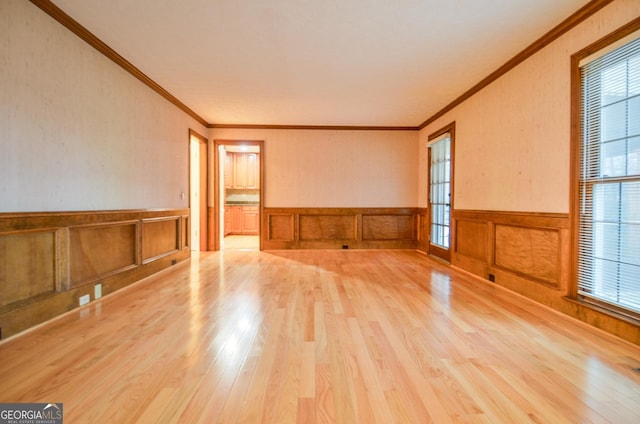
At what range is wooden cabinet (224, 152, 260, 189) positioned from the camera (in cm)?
919

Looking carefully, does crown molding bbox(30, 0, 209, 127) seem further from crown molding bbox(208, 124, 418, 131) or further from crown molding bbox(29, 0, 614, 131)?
crown molding bbox(208, 124, 418, 131)

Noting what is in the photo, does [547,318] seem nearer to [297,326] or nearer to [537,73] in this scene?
[297,326]

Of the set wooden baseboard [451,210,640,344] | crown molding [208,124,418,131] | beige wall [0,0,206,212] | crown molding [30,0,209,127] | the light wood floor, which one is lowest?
the light wood floor

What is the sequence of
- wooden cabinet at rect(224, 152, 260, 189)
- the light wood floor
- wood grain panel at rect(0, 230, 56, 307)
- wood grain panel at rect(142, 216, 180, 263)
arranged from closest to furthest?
1. the light wood floor
2. wood grain panel at rect(0, 230, 56, 307)
3. wood grain panel at rect(142, 216, 180, 263)
4. wooden cabinet at rect(224, 152, 260, 189)

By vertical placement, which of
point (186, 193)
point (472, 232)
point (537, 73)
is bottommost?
point (472, 232)

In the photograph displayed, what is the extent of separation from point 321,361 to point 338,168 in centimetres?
485

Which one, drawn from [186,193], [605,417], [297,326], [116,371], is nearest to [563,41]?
[605,417]

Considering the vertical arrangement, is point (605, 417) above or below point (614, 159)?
below

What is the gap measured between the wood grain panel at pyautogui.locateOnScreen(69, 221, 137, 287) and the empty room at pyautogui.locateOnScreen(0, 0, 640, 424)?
23 mm

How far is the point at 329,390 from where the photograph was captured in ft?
4.96

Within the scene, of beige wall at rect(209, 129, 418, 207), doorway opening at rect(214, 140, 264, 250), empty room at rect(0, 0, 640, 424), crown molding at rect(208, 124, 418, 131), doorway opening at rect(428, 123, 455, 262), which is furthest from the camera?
doorway opening at rect(214, 140, 264, 250)

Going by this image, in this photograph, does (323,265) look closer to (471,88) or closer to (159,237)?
(159,237)

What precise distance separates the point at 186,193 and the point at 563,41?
5.46m

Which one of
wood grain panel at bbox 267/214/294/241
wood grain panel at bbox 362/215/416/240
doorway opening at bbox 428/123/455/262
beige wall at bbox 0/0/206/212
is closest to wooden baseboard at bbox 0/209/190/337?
beige wall at bbox 0/0/206/212
